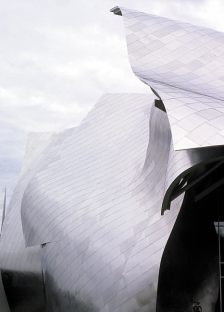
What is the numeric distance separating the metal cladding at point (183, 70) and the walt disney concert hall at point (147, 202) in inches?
1.5

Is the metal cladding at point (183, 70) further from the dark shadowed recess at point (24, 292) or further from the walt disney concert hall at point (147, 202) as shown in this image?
the dark shadowed recess at point (24, 292)

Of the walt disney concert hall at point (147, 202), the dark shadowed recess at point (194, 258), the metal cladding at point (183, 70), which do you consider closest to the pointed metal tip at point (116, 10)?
the walt disney concert hall at point (147, 202)

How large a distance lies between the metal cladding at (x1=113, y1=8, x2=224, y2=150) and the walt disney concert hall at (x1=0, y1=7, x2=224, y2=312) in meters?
0.04

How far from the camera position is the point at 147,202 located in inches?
717

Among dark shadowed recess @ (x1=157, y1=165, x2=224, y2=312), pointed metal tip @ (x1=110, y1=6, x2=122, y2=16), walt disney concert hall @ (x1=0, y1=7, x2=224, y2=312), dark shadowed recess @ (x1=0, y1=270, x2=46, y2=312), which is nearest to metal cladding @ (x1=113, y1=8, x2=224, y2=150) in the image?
walt disney concert hall @ (x1=0, y1=7, x2=224, y2=312)

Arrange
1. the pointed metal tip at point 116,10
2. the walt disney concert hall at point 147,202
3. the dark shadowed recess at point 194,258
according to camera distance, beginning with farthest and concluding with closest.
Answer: the pointed metal tip at point 116,10 → the dark shadowed recess at point 194,258 → the walt disney concert hall at point 147,202

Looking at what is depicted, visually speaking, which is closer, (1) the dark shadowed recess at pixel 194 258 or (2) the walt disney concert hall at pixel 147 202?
(2) the walt disney concert hall at pixel 147 202

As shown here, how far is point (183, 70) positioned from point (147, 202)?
4.55 metres

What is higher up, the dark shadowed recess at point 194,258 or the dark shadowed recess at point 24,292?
the dark shadowed recess at point 194,258

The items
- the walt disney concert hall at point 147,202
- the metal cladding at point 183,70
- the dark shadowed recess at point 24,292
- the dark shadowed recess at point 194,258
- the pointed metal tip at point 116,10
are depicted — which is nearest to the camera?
the metal cladding at point 183,70

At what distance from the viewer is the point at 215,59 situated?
19.4 metres

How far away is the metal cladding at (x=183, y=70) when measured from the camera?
41.6ft

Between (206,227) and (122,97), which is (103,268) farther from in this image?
(122,97)

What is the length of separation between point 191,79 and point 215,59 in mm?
2238
